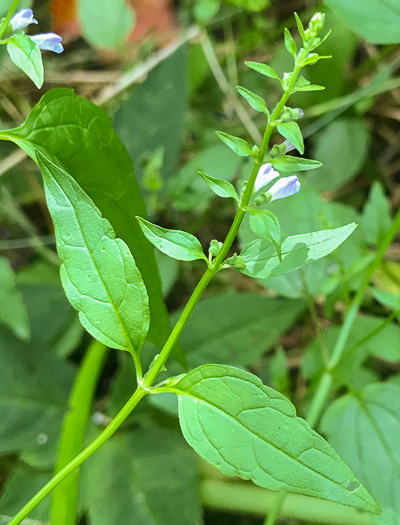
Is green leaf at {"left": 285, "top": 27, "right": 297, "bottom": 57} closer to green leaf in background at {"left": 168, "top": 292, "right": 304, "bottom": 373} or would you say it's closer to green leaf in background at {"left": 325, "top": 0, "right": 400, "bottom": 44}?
green leaf in background at {"left": 325, "top": 0, "right": 400, "bottom": 44}

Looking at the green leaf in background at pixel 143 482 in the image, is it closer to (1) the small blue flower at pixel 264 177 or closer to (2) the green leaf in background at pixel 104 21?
(1) the small blue flower at pixel 264 177

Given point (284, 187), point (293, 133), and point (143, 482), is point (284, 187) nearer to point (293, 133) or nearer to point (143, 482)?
point (293, 133)

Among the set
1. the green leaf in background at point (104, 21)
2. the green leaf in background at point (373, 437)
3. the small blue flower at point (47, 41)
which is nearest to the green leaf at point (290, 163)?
the small blue flower at point (47, 41)

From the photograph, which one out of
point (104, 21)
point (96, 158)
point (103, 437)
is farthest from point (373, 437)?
point (104, 21)

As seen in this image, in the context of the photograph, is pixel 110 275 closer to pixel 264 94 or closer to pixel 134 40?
pixel 264 94

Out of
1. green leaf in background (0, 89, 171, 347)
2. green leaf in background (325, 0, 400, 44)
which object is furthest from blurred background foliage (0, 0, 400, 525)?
green leaf in background (0, 89, 171, 347)

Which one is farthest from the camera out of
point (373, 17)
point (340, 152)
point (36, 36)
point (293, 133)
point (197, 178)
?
point (340, 152)

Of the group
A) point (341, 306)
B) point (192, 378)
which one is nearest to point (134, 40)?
point (341, 306)
